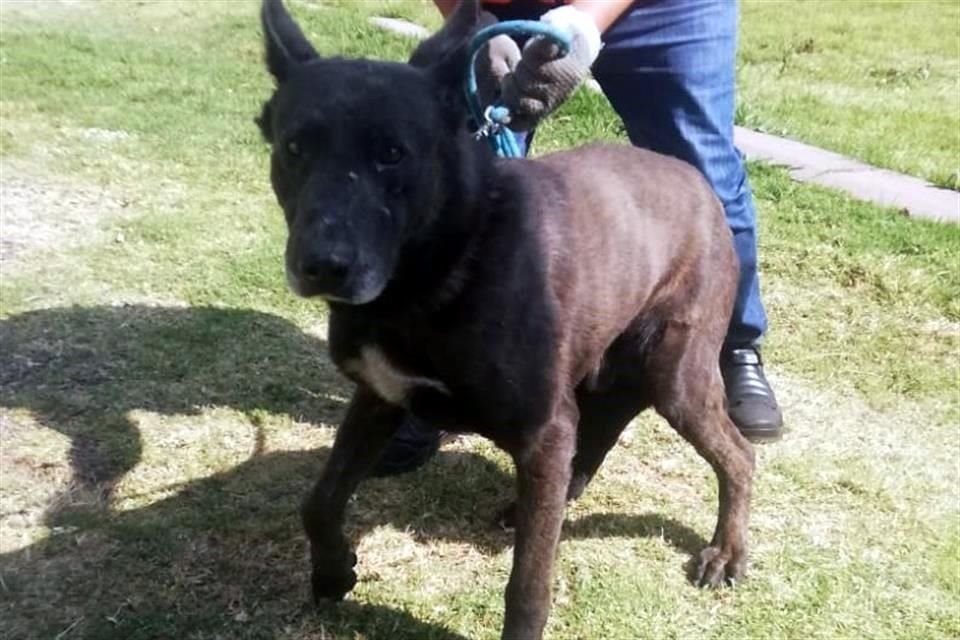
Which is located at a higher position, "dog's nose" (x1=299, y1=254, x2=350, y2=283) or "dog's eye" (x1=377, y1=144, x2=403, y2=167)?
"dog's eye" (x1=377, y1=144, x2=403, y2=167)

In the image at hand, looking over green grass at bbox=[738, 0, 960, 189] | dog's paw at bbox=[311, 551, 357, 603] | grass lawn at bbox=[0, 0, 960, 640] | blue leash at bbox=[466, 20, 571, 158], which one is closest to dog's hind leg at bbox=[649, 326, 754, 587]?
grass lawn at bbox=[0, 0, 960, 640]

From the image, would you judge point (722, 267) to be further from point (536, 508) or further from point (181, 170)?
point (181, 170)

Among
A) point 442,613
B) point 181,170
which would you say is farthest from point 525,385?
point 181,170

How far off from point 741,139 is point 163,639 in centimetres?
542

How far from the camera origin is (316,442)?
170 inches

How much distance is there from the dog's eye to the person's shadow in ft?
4.31

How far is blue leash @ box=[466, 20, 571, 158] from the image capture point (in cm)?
306

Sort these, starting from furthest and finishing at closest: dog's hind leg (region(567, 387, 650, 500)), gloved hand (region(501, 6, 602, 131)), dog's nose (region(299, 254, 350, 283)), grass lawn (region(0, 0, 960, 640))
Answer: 1. dog's hind leg (region(567, 387, 650, 500))
2. grass lawn (region(0, 0, 960, 640))
3. gloved hand (region(501, 6, 602, 131))
4. dog's nose (region(299, 254, 350, 283))

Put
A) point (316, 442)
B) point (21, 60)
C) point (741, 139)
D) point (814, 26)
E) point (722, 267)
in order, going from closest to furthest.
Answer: point (722, 267)
point (316, 442)
point (741, 139)
point (21, 60)
point (814, 26)

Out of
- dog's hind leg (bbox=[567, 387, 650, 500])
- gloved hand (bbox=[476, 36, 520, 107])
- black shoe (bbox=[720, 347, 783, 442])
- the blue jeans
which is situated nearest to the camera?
gloved hand (bbox=[476, 36, 520, 107])

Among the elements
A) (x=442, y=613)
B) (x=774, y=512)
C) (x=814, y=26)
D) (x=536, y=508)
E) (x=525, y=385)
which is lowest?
(x=814, y=26)

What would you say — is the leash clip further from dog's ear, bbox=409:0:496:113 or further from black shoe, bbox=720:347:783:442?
black shoe, bbox=720:347:783:442

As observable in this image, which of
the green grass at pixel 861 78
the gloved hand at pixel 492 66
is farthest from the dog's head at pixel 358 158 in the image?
the green grass at pixel 861 78

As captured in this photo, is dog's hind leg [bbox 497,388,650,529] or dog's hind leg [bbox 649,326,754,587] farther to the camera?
dog's hind leg [bbox 497,388,650,529]
